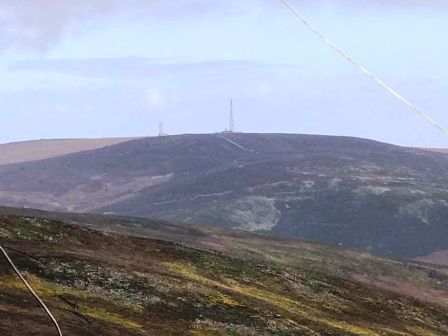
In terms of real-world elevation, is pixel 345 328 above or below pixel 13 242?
below

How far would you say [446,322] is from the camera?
71.5 metres

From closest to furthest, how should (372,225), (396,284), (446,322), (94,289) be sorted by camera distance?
(94,289) → (446,322) → (396,284) → (372,225)

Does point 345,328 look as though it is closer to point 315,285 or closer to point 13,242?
point 315,285

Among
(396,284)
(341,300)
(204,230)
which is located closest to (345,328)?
(341,300)

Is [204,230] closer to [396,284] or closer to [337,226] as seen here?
[396,284]

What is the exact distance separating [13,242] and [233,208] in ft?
469

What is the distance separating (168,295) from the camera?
177 feet

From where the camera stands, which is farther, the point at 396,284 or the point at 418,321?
the point at 396,284

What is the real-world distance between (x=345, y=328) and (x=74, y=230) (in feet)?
78.7

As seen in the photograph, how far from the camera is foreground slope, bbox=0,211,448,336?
45.7m

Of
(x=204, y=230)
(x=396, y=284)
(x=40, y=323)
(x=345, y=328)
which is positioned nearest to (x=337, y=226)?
(x=204, y=230)

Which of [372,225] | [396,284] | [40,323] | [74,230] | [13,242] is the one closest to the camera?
[40,323]

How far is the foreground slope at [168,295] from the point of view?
45719 millimetres

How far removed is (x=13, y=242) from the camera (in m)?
55.9
